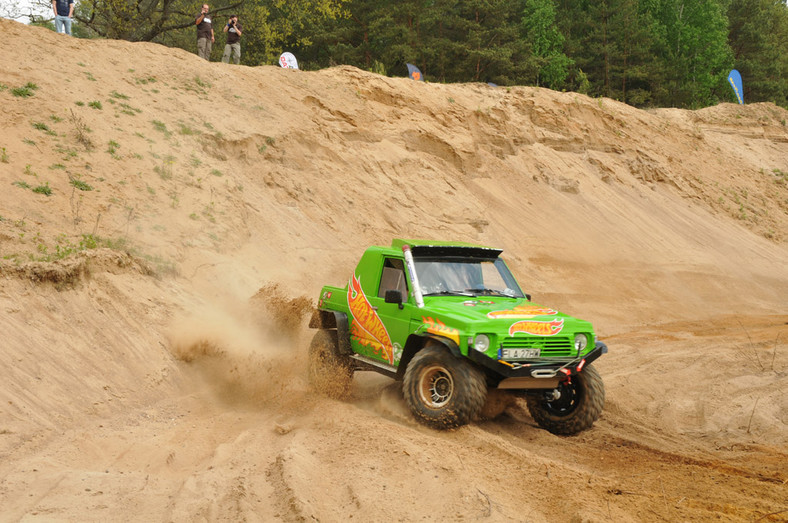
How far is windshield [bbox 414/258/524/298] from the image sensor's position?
7.96 m

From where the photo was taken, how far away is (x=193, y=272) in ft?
39.9

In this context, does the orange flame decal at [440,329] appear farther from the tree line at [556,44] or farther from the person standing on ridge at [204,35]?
the tree line at [556,44]

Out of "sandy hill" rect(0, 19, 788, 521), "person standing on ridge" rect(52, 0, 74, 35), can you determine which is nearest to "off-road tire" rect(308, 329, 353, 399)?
"sandy hill" rect(0, 19, 788, 521)

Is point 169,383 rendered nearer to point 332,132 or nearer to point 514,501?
point 514,501

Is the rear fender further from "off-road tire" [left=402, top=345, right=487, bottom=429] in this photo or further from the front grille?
the front grille

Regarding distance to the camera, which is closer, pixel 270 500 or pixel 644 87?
pixel 270 500

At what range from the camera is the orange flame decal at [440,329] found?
6.81m

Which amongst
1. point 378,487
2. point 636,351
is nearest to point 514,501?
point 378,487

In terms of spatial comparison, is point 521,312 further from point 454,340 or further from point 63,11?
point 63,11

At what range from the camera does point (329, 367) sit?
8.52 meters

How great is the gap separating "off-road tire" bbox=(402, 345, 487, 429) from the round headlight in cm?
23

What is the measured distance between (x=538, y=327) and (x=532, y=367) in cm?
43

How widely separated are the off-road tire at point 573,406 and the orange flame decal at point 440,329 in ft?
3.74

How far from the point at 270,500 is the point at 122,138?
1196 centimetres
